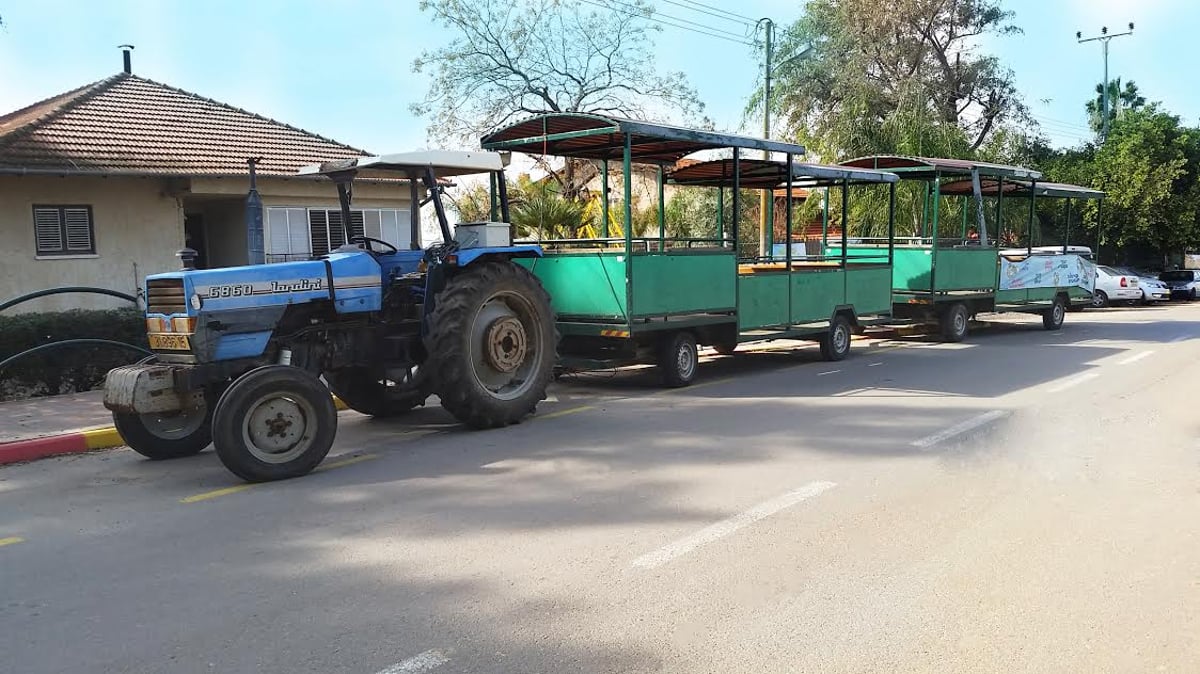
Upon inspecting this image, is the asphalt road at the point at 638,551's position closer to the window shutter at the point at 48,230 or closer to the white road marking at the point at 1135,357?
the white road marking at the point at 1135,357

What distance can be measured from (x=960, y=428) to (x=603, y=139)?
19.2 ft

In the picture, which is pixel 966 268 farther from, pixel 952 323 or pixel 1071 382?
pixel 1071 382

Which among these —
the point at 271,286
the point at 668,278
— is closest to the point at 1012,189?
the point at 668,278

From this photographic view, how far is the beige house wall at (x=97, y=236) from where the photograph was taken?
15.0 metres

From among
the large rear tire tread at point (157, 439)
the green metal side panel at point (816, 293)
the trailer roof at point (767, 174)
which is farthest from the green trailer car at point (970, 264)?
the large rear tire tread at point (157, 439)

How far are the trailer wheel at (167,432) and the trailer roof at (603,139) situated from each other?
5.31m

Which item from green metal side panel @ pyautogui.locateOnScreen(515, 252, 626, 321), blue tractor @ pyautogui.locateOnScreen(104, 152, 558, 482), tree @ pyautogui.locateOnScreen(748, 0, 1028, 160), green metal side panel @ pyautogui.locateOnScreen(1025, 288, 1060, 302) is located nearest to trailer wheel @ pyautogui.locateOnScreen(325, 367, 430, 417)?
blue tractor @ pyautogui.locateOnScreen(104, 152, 558, 482)

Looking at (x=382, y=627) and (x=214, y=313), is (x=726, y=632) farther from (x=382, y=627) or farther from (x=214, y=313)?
(x=214, y=313)

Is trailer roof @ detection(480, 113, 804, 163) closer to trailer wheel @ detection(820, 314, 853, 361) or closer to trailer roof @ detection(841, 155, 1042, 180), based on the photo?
trailer wheel @ detection(820, 314, 853, 361)

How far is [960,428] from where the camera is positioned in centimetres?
897

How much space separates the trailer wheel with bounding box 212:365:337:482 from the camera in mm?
6898

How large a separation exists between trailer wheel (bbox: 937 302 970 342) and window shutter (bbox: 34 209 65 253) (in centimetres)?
1579

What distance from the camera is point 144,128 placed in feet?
57.6

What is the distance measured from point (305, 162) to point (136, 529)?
13.9 m
